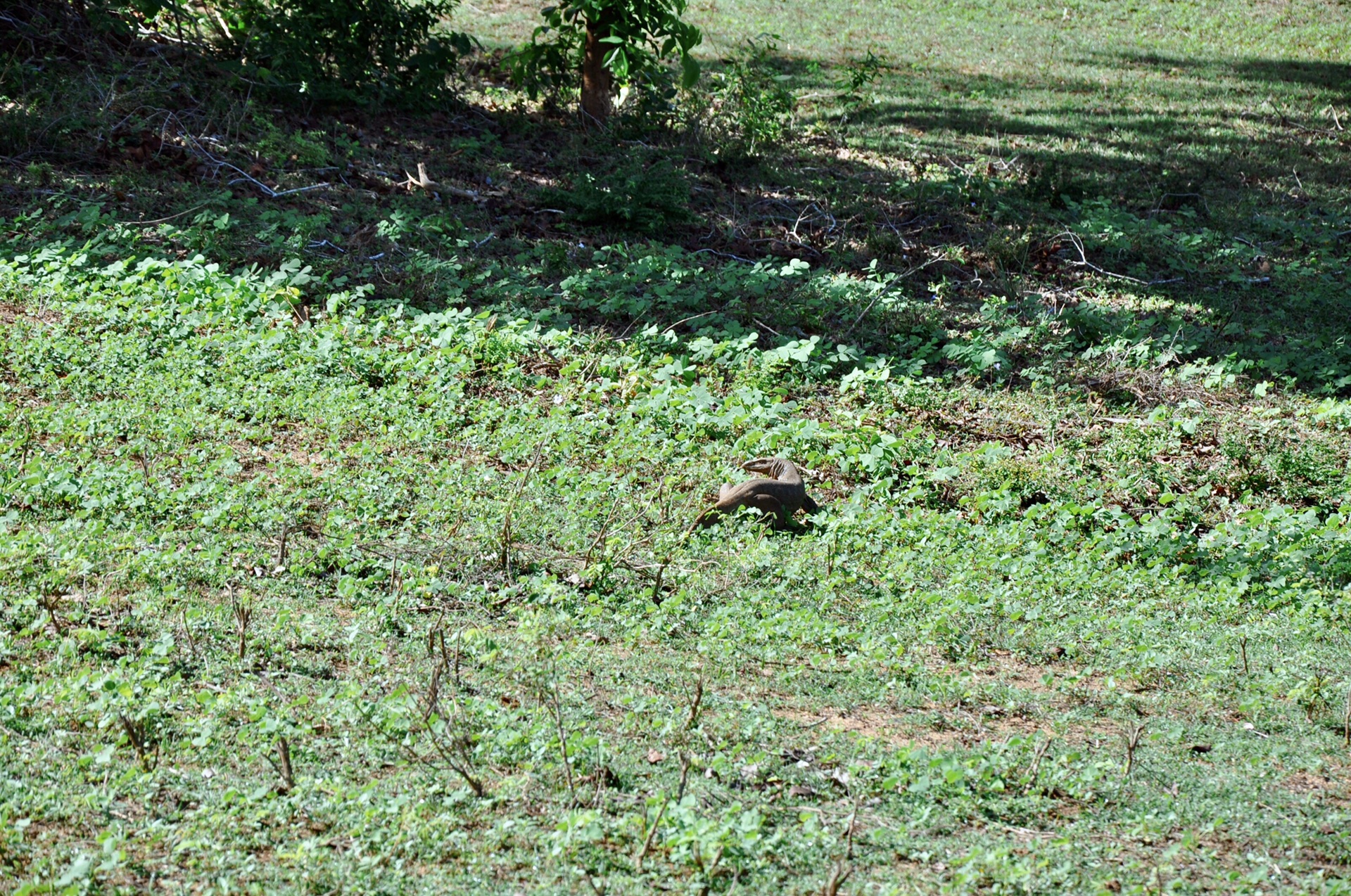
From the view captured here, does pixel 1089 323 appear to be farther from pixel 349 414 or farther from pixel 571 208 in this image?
pixel 349 414

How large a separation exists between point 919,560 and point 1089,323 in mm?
3399

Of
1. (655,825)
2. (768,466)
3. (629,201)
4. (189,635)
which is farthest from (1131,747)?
(629,201)

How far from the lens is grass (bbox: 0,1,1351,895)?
3.01 m

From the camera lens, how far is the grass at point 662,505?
3.01 metres

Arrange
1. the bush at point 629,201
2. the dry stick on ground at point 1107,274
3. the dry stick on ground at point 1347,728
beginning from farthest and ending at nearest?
the bush at point 629,201 → the dry stick on ground at point 1107,274 → the dry stick on ground at point 1347,728

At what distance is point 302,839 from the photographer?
2.85 metres

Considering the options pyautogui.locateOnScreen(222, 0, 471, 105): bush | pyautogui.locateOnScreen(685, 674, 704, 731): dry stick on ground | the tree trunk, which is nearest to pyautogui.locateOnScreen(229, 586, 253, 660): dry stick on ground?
pyautogui.locateOnScreen(685, 674, 704, 731): dry stick on ground

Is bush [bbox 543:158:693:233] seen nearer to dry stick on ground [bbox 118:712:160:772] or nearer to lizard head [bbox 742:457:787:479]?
lizard head [bbox 742:457:787:479]

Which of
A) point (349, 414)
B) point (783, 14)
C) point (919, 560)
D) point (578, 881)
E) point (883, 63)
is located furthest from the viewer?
point (783, 14)

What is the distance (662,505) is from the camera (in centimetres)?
540

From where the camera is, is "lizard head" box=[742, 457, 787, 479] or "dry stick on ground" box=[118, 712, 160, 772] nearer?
"dry stick on ground" box=[118, 712, 160, 772]

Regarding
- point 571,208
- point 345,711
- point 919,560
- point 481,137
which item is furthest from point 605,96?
point 345,711

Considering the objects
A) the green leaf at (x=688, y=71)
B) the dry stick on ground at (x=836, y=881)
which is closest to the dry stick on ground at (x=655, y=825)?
the dry stick on ground at (x=836, y=881)

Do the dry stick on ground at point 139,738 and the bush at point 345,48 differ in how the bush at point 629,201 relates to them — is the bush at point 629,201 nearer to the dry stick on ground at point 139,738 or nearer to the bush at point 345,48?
the bush at point 345,48
